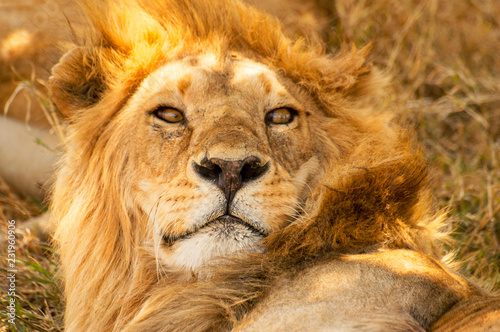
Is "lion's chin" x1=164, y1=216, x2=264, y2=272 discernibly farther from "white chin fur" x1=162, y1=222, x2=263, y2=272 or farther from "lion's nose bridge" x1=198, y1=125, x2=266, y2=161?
"lion's nose bridge" x1=198, y1=125, x2=266, y2=161

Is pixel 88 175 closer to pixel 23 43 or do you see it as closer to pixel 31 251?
pixel 31 251

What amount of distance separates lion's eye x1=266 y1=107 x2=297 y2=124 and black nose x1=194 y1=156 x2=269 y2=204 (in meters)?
0.51

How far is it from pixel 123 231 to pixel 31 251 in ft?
4.93

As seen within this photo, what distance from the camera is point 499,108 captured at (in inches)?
219

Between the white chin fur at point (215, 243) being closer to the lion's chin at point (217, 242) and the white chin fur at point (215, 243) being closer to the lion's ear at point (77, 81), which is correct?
the lion's chin at point (217, 242)

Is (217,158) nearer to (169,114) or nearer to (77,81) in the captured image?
(169,114)

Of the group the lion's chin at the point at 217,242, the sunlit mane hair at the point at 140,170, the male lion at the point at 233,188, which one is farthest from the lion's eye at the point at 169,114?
the lion's chin at the point at 217,242

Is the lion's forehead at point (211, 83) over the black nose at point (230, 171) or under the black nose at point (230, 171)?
over

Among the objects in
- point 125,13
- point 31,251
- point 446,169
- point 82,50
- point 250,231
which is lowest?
point 31,251

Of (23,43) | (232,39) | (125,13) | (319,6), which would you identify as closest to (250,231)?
(232,39)

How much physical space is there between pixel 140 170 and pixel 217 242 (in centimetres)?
63

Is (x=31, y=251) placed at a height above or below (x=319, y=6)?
below

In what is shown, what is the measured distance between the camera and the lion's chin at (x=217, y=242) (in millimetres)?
2387

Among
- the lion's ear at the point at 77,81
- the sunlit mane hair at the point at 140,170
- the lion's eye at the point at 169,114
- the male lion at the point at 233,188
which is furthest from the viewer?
the lion's ear at the point at 77,81
